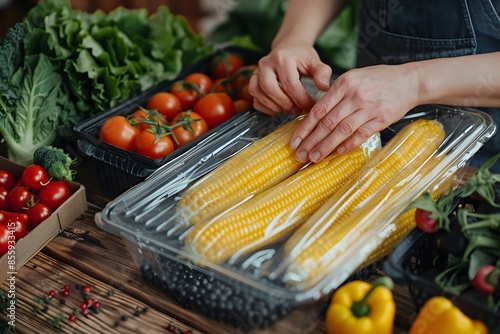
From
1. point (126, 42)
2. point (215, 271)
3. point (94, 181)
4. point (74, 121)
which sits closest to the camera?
point (215, 271)

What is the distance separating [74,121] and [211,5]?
8.87 feet

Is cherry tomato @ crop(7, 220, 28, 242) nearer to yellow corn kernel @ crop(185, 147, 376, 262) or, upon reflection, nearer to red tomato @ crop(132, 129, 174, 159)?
red tomato @ crop(132, 129, 174, 159)

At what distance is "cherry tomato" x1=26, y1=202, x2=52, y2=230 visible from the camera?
1443 mm

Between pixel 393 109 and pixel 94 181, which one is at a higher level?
pixel 393 109

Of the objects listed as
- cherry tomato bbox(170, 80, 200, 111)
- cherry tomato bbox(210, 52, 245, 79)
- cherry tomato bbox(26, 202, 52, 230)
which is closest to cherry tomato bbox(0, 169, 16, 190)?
cherry tomato bbox(26, 202, 52, 230)

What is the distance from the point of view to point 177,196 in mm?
1348

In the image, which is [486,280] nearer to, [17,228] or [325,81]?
[325,81]

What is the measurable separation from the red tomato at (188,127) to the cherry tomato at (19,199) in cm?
40

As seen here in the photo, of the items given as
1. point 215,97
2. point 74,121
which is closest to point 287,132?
point 215,97

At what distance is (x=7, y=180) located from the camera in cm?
155

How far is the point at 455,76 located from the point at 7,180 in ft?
3.72

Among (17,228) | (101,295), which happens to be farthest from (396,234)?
(17,228)

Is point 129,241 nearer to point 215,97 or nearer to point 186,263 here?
point 186,263

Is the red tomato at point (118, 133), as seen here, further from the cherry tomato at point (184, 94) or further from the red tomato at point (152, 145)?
the cherry tomato at point (184, 94)
